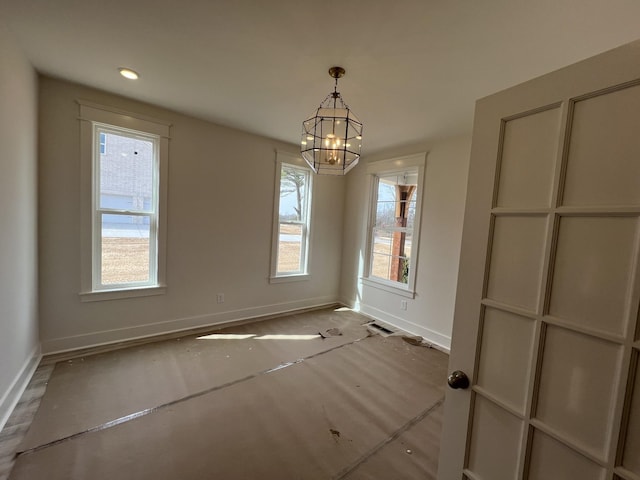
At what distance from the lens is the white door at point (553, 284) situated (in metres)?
0.65

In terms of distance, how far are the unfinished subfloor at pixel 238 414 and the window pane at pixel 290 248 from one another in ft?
4.59

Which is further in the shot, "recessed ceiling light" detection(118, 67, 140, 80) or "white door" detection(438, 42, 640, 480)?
"recessed ceiling light" detection(118, 67, 140, 80)

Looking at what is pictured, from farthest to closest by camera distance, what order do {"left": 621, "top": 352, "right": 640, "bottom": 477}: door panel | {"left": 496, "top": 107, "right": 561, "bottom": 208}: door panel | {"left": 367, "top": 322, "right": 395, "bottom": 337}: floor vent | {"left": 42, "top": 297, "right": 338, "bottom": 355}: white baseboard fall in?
{"left": 367, "top": 322, "right": 395, "bottom": 337}: floor vent, {"left": 42, "top": 297, "right": 338, "bottom": 355}: white baseboard, {"left": 496, "top": 107, "right": 561, "bottom": 208}: door panel, {"left": 621, "top": 352, "right": 640, "bottom": 477}: door panel

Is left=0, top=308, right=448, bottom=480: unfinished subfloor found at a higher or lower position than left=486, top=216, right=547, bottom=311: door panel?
lower

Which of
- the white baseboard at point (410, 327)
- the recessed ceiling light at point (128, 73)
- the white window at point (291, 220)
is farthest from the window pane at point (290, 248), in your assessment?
the recessed ceiling light at point (128, 73)

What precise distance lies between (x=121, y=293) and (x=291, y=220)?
226 centimetres

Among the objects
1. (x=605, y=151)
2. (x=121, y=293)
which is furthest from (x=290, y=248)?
(x=605, y=151)

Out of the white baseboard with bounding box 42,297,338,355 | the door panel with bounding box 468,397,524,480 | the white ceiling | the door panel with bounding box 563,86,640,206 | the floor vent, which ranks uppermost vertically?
the white ceiling

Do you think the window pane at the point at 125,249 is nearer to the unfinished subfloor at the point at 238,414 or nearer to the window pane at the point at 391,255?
the unfinished subfloor at the point at 238,414

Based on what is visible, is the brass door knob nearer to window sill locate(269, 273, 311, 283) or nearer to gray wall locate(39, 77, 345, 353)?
gray wall locate(39, 77, 345, 353)

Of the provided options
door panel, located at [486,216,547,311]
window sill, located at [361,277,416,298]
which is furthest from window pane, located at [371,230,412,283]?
door panel, located at [486,216,547,311]

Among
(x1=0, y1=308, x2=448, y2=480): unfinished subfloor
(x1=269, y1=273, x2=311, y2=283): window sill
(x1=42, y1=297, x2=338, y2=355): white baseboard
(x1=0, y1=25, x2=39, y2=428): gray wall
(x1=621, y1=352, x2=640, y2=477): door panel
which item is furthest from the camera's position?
(x1=269, y1=273, x2=311, y2=283): window sill

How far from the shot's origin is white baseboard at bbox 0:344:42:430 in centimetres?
182

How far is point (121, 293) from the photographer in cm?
292
